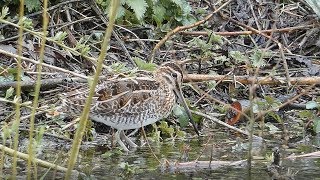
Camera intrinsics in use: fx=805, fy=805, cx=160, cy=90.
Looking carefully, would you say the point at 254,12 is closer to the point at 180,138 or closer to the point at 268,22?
the point at 268,22

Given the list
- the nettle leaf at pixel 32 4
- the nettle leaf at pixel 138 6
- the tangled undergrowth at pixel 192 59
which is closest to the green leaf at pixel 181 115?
the tangled undergrowth at pixel 192 59

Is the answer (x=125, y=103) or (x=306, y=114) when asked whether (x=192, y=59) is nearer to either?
(x=306, y=114)

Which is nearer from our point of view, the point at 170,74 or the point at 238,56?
the point at 170,74

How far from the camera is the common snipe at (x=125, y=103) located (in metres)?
6.22

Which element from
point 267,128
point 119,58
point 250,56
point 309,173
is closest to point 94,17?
point 119,58

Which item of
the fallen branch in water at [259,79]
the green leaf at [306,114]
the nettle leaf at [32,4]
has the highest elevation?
the nettle leaf at [32,4]

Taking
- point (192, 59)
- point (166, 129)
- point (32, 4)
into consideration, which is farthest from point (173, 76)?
point (32, 4)

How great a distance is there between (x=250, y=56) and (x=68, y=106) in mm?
2742

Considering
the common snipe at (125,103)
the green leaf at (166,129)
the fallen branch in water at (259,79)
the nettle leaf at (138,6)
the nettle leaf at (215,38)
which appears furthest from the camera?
the nettle leaf at (215,38)

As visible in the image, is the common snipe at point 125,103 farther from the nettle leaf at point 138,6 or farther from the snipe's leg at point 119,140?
the nettle leaf at point 138,6

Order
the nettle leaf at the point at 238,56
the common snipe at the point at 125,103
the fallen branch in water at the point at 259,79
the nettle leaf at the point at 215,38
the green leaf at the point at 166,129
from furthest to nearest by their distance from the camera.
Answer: the nettle leaf at the point at 215,38
the nettle leaf at the point at 238,56
the fallen branch in water at the point at 259,79
the green leaf at the point at 166,129
the common snipe at the point at 125,103

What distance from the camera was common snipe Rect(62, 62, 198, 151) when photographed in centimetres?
622

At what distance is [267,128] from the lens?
7.23 m

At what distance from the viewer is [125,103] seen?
631 centimetres
